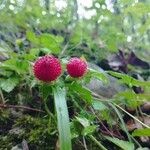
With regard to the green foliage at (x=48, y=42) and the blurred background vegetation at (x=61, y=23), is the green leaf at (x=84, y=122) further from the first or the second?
the blurred background vegetation at (x=61, y=23)

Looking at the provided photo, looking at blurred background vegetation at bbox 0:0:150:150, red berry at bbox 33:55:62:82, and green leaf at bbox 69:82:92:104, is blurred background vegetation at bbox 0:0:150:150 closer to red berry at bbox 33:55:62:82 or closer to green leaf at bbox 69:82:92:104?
green leaf at bbox 69:82:92:104

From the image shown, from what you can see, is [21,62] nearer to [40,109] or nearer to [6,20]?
[40,109]

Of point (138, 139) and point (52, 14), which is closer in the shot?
point (138, 139)

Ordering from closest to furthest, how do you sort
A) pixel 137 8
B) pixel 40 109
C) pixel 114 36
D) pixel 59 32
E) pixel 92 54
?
pixel 40 109 < pixel 137 8 < pixel 114 36 < pixel 92 54 < pixel 59 32

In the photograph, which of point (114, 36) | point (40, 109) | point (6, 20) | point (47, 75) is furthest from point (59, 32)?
point (47, 75)

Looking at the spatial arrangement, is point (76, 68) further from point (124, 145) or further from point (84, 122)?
point (124, 145)

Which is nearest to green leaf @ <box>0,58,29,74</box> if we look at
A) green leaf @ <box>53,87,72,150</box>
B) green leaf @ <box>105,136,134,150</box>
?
green leaf @ <box>53,87,72,150</box>
